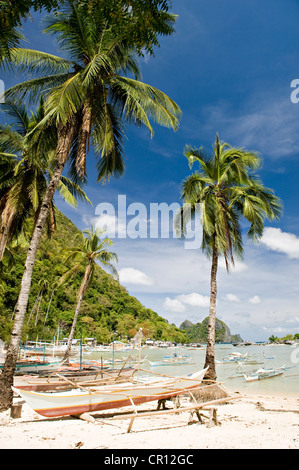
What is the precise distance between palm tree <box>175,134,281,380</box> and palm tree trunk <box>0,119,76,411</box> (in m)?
5.30

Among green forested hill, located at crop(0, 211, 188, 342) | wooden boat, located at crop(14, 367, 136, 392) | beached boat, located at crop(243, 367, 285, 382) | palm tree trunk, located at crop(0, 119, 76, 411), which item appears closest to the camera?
palm tree trunk, located at crop(0, 119, 76, 411)

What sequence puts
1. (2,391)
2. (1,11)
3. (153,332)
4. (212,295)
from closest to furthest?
(1,11) → (2,391) → (212,295) → (153,332)

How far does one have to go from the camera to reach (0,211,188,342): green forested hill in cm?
6016

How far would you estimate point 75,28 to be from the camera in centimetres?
1018

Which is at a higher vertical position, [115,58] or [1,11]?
[115,58]

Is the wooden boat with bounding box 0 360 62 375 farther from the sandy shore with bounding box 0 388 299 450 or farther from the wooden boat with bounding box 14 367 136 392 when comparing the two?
the sandy shore with bounding box 0 388 299 450

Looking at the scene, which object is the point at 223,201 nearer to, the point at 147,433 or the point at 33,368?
the point at 147,433

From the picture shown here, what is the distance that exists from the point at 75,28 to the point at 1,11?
780cm

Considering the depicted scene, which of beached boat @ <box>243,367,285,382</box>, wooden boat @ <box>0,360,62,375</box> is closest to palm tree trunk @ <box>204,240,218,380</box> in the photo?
wooden boat @ <box>0,360,62,375</box>

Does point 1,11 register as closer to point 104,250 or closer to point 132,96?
point 132,96

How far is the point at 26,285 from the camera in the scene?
8.80m

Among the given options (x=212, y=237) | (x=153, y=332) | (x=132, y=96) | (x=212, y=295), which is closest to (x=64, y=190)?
(x=132, y=96)

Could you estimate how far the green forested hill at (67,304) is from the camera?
60156mm

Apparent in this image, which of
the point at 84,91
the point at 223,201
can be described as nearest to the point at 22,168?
the point at 84,91
